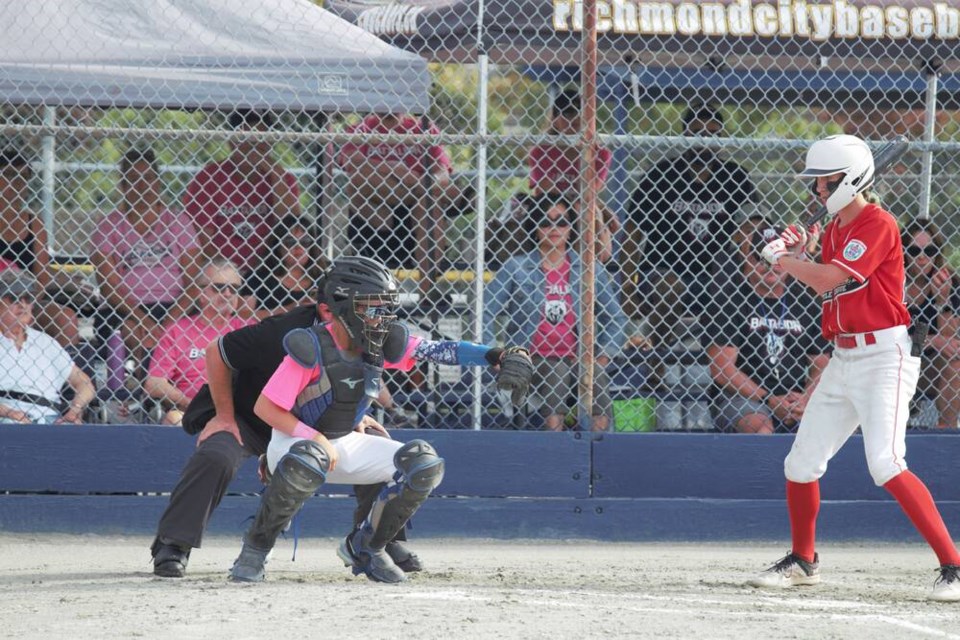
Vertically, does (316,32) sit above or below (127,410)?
above

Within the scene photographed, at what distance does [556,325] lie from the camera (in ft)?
25.2

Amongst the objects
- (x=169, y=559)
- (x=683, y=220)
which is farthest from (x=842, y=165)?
(x=169, y=559)

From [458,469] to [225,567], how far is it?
1528 millimetres

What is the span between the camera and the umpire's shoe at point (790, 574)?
5.93m

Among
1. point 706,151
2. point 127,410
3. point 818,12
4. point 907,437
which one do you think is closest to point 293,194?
point 127,410

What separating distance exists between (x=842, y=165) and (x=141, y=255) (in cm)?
419

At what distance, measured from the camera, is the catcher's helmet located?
18.0 ft

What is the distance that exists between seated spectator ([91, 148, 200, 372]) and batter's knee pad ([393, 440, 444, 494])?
2.74 m

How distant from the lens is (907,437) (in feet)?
24.8

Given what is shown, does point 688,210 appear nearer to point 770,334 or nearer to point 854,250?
point 770,334

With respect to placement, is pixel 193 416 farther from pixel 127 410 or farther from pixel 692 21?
pixel 692 21

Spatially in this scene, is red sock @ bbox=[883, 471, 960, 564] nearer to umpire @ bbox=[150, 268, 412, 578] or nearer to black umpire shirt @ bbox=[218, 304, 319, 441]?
umpire @ bbox=[150, 268, 412, 578]

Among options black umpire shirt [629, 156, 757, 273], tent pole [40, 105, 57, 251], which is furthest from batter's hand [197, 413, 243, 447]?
tent pole [40, 105, 57, 251]

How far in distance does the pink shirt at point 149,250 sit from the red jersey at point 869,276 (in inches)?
154
